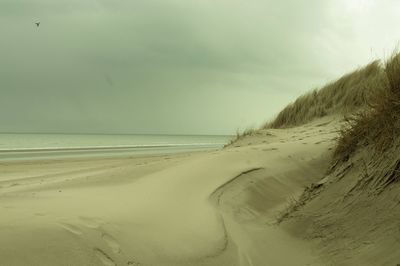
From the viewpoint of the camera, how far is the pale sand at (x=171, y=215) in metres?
3.04

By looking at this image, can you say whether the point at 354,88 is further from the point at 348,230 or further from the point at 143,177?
the point at 348,230

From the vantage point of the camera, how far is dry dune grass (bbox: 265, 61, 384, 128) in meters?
9.82

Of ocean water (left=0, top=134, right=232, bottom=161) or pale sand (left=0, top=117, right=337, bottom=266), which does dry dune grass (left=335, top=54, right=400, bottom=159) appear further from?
ocean water (left=0, top=134, right=232, bottom=161)

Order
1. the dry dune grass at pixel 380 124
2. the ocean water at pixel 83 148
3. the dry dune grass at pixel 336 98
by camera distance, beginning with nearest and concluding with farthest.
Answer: the dry dune grass at pixel 380 124, the dry dune grass at pixel 336 98, the ocean water at pixel 83 148

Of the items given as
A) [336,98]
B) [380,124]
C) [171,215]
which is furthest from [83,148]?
[380,124]

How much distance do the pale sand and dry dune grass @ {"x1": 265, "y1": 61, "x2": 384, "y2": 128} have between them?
3820mm

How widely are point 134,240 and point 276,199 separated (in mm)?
2207

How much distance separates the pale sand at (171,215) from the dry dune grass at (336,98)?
3.82 m

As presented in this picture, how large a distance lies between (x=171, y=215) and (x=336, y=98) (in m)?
7.53

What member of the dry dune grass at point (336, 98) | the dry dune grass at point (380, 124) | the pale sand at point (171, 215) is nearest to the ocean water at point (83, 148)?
the dry dune grass at point (336, 98)

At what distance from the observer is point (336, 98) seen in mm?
10617

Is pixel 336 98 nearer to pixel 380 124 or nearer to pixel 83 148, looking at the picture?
pixel 380 124

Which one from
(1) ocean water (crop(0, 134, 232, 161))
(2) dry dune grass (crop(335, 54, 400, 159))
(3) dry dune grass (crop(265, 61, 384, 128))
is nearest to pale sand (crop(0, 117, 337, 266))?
(2) dry dune grass (crop(335, 54, 400, 159))

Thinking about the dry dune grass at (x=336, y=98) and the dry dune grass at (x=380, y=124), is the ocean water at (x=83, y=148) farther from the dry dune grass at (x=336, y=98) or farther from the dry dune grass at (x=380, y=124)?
the dry dune grass at (x=380, y=124)
